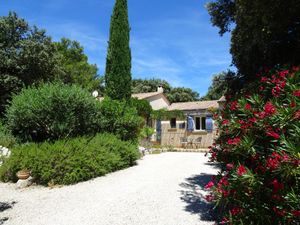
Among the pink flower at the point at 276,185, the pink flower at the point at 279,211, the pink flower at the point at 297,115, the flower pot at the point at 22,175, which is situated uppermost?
the pink flower at the point at 297,115

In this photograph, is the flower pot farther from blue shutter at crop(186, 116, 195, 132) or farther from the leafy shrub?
blue shutter at crop(186, 116, 195, 132)

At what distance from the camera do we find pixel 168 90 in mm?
52781

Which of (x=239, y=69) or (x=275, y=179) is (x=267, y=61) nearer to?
(x=239, y=69)

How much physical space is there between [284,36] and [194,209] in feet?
15.7

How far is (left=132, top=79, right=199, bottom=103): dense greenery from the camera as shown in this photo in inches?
1919

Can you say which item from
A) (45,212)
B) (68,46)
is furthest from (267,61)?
(68,46)

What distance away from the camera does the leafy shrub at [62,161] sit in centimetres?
884

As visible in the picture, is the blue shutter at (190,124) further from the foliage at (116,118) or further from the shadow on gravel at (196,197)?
the shadow on gravel at (196,197)

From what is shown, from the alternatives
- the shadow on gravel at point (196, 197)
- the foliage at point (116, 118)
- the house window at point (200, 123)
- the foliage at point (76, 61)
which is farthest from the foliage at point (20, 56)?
the shadow on gravel at point (196, 197)

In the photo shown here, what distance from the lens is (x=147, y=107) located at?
81.5ft

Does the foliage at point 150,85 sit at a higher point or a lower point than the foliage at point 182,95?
higher

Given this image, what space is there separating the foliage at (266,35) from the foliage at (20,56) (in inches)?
711

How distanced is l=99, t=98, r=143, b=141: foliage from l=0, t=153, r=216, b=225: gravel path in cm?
331

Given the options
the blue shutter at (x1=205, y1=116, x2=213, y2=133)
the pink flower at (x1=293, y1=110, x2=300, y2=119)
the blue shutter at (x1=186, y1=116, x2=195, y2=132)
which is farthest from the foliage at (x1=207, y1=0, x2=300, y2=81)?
the blue shutter at (x1=186, y1=116, x2=195, y2=132)
